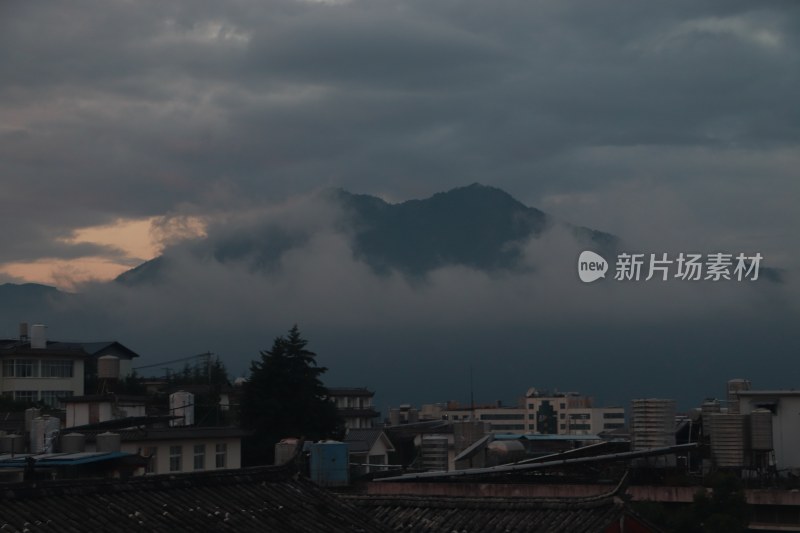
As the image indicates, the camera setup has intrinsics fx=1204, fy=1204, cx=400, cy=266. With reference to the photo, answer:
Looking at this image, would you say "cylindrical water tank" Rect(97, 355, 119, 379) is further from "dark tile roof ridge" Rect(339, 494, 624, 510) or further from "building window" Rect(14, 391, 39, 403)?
"dark tile roof ridge" Rect(339, 494, 624, 510)

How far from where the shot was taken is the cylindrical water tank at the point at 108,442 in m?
42.9

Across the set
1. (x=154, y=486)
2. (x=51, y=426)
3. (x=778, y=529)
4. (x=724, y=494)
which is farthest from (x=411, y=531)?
(x=51, y=426)

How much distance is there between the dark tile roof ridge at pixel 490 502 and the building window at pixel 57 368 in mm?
60563

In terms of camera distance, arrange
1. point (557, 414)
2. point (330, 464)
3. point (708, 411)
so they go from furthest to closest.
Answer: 1. point (557, 414)
2. point (708, 411)
3. point (330, 464)

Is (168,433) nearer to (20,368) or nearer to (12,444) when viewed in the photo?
(12,444)

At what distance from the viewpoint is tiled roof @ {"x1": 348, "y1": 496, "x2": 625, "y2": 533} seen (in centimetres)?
Answer: 2541

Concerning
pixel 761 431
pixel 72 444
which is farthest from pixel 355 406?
pixel 761 431

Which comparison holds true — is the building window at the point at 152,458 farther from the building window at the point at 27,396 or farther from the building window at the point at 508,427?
the building window at the point at 508,427

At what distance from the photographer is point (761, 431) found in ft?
138

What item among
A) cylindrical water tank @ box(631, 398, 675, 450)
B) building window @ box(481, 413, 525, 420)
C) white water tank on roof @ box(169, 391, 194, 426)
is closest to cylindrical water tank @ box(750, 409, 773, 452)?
cylindrical water tank @ box(631, 398, 675, 450)

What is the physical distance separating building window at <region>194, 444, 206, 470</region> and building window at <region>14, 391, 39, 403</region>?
33380mm

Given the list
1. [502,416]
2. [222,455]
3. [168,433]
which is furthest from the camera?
[502,416]

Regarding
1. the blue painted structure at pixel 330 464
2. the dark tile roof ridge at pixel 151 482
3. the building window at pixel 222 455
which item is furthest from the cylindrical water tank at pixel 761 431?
the building window at pixel 222 455

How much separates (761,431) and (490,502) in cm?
1867
